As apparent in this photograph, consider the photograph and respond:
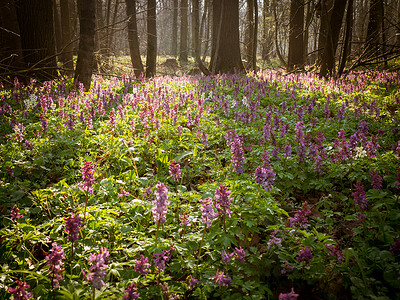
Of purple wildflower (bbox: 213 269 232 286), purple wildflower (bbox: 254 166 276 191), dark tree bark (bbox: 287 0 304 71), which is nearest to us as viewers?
purple wildflower (bbox: 213 269 232 286)

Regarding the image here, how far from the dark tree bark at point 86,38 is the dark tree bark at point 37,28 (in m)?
1.58

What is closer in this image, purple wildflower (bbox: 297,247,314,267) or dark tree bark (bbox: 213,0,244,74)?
purple wildflower (bbox: 297,247,314,267)

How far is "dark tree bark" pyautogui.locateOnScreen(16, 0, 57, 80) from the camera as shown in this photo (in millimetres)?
9438

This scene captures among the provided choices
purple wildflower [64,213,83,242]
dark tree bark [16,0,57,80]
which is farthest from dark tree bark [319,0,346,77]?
purple wildflower [64,213,83,242]

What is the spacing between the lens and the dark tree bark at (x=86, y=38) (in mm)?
7957

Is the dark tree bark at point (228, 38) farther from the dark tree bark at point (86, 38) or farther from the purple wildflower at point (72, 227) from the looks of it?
the purple wildflower at point (72, 227)

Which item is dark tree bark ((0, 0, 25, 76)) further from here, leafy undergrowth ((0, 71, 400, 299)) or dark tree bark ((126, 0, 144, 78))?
dark tree bark ((126, 0, 144, 78))

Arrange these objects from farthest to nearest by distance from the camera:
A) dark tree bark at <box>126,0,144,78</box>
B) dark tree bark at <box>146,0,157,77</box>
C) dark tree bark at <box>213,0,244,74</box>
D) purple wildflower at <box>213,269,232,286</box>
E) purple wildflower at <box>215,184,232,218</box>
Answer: dark tree bark at <box>126,0,144,78</box>
dark tree bark at <box>146,0,157,77</box>
dark tree bark at <box>213,0,244,74</box>
purple wildflower at <box>215,184,232,218</box>
purple wildflower at <box>213,269,232,286</box>

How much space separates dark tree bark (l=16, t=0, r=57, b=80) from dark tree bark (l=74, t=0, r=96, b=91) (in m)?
1.58

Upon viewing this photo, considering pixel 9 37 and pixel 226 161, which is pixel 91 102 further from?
pixel 9 37

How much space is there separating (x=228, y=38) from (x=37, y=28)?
8537mm

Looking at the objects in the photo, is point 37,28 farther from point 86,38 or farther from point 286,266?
point 286,266

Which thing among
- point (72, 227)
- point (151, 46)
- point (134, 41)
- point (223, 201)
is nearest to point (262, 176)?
point (223, 201)

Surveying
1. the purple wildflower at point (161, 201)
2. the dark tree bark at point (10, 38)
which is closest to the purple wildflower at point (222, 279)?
the purple wildflower at point (161, 201)
